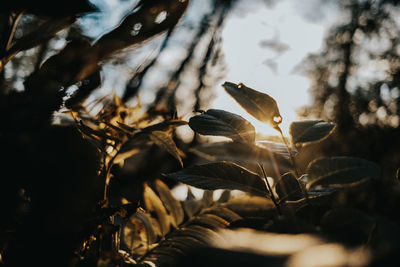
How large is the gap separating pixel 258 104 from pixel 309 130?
7 centimetres

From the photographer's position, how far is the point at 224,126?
0.34m

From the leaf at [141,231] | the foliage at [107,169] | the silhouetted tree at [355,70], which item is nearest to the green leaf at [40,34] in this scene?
the foliage at [107,169]

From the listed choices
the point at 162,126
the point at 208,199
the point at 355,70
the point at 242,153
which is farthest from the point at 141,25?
the point at 355,70

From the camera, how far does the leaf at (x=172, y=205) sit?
50cm

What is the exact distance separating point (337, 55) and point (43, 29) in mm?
7326

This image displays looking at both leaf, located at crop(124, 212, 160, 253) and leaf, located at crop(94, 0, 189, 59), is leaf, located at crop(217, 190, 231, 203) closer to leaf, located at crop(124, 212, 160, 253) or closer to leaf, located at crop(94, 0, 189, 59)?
leaf, located at crop(124, 212, 160, 253)

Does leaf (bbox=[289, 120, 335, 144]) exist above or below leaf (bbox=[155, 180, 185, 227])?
above

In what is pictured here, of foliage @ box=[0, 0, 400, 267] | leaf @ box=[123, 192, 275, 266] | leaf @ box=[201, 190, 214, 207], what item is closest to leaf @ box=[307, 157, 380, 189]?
foliage @ box=[0, 0, 400, 267]

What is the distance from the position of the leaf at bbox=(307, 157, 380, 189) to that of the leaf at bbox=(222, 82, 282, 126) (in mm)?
78

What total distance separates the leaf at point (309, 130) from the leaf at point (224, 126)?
5 cm

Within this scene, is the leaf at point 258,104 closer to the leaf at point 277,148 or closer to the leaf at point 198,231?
the leaf at point 277,148

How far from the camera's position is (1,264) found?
0.33 metres

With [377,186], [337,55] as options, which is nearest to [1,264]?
[377,186]

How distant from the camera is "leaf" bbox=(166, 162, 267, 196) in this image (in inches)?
13.1
